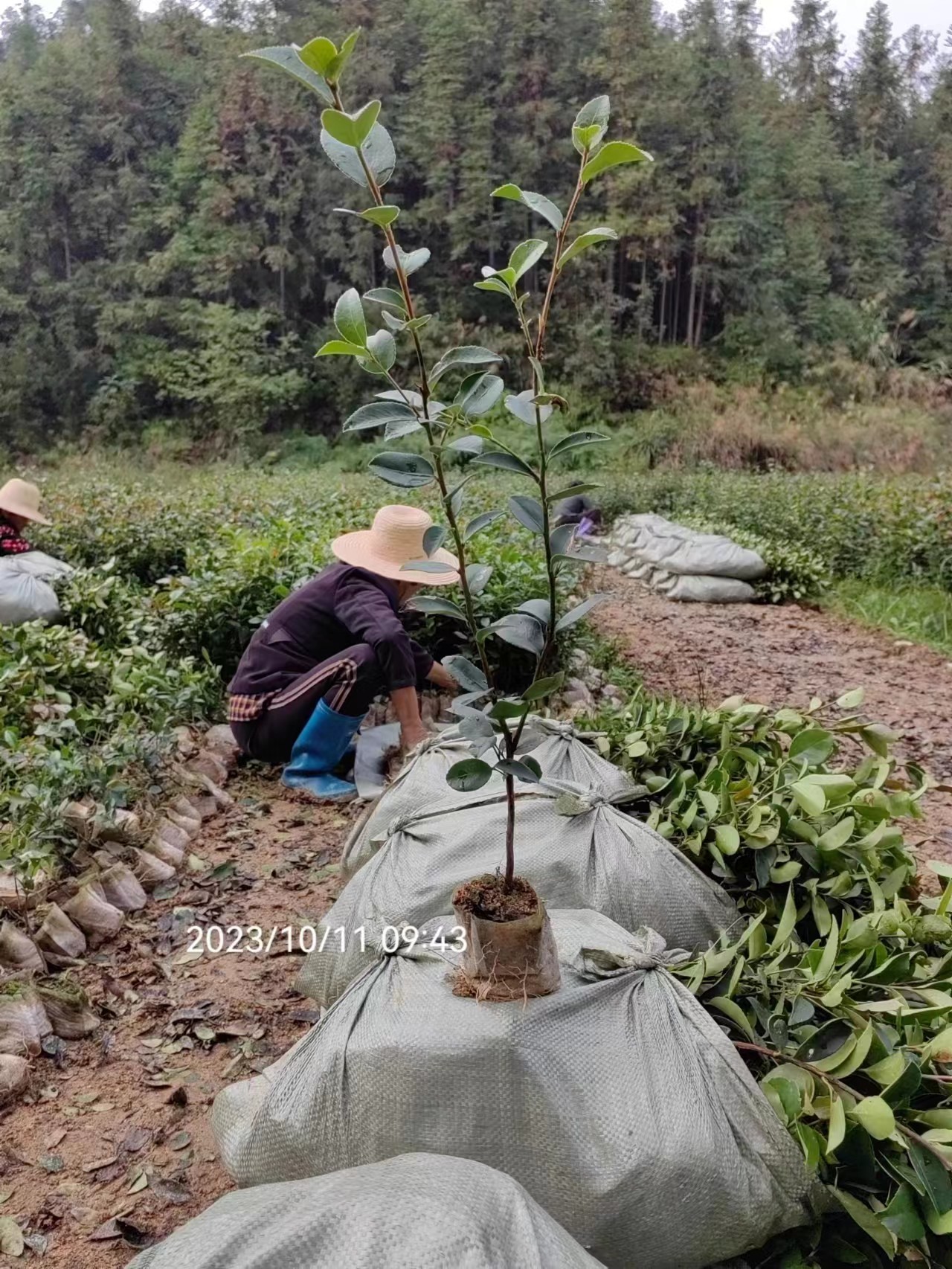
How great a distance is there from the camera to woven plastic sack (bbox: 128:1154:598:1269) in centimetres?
80

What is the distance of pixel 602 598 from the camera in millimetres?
1169

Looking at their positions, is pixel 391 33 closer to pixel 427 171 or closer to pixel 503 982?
pixel 427 171

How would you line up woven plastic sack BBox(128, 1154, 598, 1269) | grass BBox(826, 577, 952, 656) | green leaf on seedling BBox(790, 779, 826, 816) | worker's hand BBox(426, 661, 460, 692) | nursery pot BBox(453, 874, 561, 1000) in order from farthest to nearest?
grass BBox(826, 577, 952, 656) < worker's hand BBox(426, 661, 460, 692) < green leaf on seedling BBox(790, 779, 826, 816) < nursery pot BBox(453, 874, 561, 1000) < woven plastic sack BBox(128, 1154, 598, 1269)

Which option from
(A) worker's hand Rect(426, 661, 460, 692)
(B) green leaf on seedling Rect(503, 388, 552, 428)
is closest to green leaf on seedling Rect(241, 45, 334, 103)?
(B) green leaf on seedling Rect(503, 388, 552, 428)

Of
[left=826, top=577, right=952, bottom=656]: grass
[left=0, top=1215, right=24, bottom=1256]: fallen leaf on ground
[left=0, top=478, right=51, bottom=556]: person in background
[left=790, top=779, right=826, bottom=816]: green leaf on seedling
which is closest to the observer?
[left=0, top=1215, right=24, bottom=1256]: fallen leaf on ground

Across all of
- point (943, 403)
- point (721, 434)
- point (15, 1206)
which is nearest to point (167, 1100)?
point (15, 1206)

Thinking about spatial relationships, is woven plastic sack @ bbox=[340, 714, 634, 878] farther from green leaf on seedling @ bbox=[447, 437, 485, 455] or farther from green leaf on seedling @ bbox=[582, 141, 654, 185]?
green leaf on seedling @ bbox=[582, 141, 654, 185]

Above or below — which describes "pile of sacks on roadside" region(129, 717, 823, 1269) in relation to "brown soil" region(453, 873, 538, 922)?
below

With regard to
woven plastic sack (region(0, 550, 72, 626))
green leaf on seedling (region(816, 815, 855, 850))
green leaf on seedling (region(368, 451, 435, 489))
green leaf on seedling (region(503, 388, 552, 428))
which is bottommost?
woven plastic sack (region(0, 550, 72, 626))

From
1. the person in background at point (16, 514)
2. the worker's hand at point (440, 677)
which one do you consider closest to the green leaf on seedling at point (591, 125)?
the worker's hand at point (440, 677)

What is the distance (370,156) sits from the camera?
40.8 inches

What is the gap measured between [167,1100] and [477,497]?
6.52 meters

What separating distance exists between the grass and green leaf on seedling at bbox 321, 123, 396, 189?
5.24 metres

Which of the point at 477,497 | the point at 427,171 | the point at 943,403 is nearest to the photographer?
the point at 477,497
